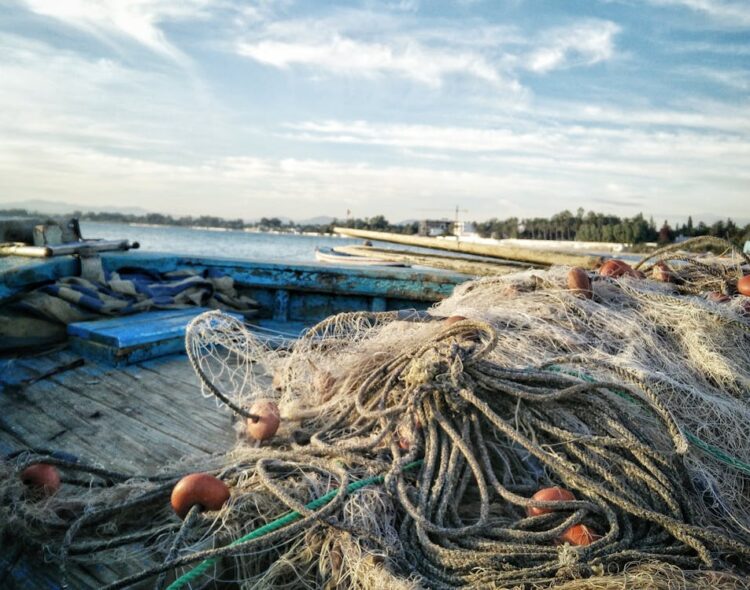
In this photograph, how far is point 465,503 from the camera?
204 cm

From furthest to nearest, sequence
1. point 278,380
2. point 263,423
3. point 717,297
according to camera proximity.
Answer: point 717,297 < point 278,380 < point 263,423

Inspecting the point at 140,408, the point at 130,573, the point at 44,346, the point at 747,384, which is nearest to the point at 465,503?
the point at 130,573

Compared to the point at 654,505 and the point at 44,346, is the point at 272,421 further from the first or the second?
the point at 44,346

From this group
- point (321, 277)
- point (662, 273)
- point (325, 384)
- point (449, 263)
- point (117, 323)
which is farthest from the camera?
point (449, 263)

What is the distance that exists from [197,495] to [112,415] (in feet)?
4.56

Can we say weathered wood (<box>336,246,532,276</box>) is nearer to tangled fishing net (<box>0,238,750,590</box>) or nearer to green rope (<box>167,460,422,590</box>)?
tangled fishing net (<box>0,238,750,590</box>)

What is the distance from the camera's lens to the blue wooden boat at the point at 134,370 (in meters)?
2.60

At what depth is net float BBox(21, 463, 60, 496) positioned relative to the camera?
2086mm

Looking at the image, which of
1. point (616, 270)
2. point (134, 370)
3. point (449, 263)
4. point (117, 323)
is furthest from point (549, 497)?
point (449, 263)

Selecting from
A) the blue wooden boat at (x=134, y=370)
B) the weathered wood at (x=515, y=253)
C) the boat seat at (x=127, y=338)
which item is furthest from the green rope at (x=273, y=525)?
the weathered wood at (x=515, y=253)

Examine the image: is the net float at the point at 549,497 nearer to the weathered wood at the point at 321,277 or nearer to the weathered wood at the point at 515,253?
the weathered wood at the point at 321,277

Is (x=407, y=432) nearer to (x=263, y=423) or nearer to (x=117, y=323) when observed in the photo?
(x=263, y=423)

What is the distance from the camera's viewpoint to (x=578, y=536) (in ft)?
5.82

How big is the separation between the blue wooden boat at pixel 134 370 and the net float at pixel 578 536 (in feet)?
4.66
